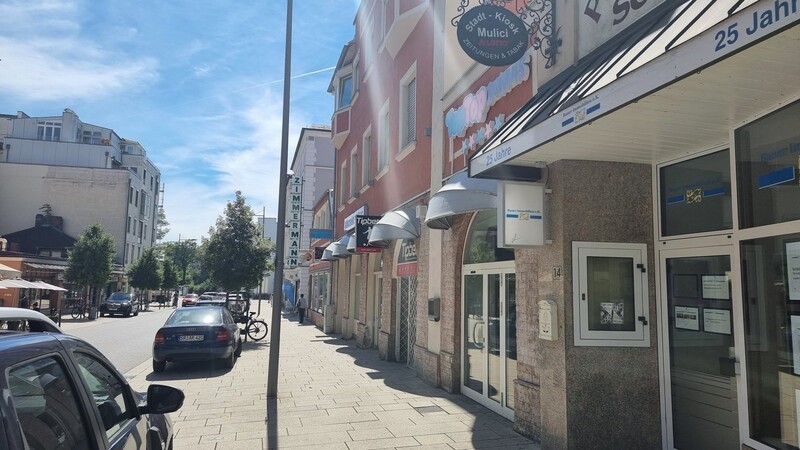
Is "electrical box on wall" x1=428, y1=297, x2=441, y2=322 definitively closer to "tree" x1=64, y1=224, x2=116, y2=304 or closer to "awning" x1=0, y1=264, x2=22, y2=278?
"awning" x1=0, y1=264, x2=22, y2=278

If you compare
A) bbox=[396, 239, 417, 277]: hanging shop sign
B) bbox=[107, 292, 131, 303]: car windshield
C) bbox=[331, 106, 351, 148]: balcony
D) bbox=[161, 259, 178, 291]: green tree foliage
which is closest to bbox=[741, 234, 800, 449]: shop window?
bbox=[396, 239, 417, 277]: hanging shop sign

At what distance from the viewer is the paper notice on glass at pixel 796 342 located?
3.95 m

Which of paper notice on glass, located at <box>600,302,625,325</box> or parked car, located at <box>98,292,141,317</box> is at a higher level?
paper notice on glass, located at <box>600,302,625,325</box>

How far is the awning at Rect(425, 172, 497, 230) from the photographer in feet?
23.7

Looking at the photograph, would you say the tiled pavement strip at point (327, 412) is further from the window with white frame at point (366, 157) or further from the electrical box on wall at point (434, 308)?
the window with white frame at point (366, 157)

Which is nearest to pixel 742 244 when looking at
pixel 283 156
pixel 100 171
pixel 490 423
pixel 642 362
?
pixel 642 362

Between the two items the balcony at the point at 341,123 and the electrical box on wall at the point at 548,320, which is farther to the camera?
the balcony at the point at 341,123

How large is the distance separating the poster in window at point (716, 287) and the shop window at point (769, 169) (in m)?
0.59

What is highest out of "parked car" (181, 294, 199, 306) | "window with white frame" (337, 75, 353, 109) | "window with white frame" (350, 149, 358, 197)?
"window with white frame" (337, 75, 353, 109)

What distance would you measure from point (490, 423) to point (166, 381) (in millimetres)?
6651

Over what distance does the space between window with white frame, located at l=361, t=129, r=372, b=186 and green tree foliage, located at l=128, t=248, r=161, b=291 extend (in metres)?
34.2

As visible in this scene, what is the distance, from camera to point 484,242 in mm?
8500

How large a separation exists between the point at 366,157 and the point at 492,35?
1153cm

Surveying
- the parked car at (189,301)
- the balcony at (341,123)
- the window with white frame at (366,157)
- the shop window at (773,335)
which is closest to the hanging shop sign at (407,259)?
the window with white frame at (366,157)
